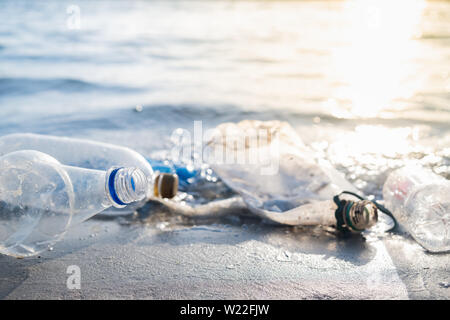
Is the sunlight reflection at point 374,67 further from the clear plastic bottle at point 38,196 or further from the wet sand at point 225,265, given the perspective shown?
the clear plastic bottle at point 38,196

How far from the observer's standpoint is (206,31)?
32.3ft

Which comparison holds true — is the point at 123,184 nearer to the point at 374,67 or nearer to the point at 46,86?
the point at 46,86

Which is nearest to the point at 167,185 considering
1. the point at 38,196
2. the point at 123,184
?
the point at 123,184

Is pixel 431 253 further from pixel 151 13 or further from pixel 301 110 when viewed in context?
pixel 151 13

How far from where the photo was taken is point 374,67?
6086 mm

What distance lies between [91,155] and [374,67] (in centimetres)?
481

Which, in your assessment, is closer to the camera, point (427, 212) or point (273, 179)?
point (427, 212)

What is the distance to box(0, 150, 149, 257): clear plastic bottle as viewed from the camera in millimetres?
1582

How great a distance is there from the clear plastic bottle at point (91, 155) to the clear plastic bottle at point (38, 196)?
1.53 feet

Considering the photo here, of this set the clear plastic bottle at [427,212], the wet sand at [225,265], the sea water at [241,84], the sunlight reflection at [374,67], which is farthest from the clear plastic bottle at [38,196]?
the sunlight reflection at [374,67]

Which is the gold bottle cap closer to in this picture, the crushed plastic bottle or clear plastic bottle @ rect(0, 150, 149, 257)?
the crushed plastic bottle

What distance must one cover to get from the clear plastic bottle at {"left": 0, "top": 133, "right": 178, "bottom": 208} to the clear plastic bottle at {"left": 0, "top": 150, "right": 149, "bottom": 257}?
467 millimetres

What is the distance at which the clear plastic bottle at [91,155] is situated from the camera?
2150 millimetres
